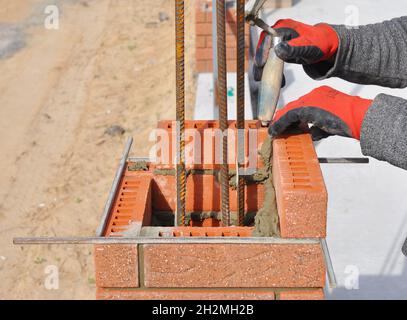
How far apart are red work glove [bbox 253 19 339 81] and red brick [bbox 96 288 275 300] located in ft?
2.97

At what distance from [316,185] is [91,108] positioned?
6.75 m

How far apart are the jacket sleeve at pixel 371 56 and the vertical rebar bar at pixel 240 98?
15.6 inches

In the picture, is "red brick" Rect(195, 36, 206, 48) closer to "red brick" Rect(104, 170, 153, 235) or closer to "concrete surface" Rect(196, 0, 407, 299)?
"concrete surface" Rect(196, 0, 407, 299)

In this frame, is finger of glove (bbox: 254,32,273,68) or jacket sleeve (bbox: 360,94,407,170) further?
finger of glove (bbox: 254,32,273,68)

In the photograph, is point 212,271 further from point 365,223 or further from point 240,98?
point 365,223

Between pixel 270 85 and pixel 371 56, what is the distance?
462mm

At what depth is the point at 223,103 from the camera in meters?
2.57

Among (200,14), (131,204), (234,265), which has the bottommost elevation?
(234,265)

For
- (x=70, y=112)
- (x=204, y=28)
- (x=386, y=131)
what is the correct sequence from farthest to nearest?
(x=70, y=112), (x=204, y=28), (x=386, y=131)

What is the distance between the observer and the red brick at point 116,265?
88.4 inches

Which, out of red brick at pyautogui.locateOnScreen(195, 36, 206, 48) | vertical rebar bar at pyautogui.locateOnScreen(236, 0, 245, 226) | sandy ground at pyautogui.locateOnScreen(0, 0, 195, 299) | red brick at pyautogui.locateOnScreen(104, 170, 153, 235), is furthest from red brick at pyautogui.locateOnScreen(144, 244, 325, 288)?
red brick at pyautogui.locateOnScreen(195, 36, 206, 48)

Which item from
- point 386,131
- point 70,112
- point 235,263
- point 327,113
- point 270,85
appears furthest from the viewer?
point 70,112

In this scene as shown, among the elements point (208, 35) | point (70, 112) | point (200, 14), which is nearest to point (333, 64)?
point (200, 14)

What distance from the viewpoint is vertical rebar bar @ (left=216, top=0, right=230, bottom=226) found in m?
2.49
